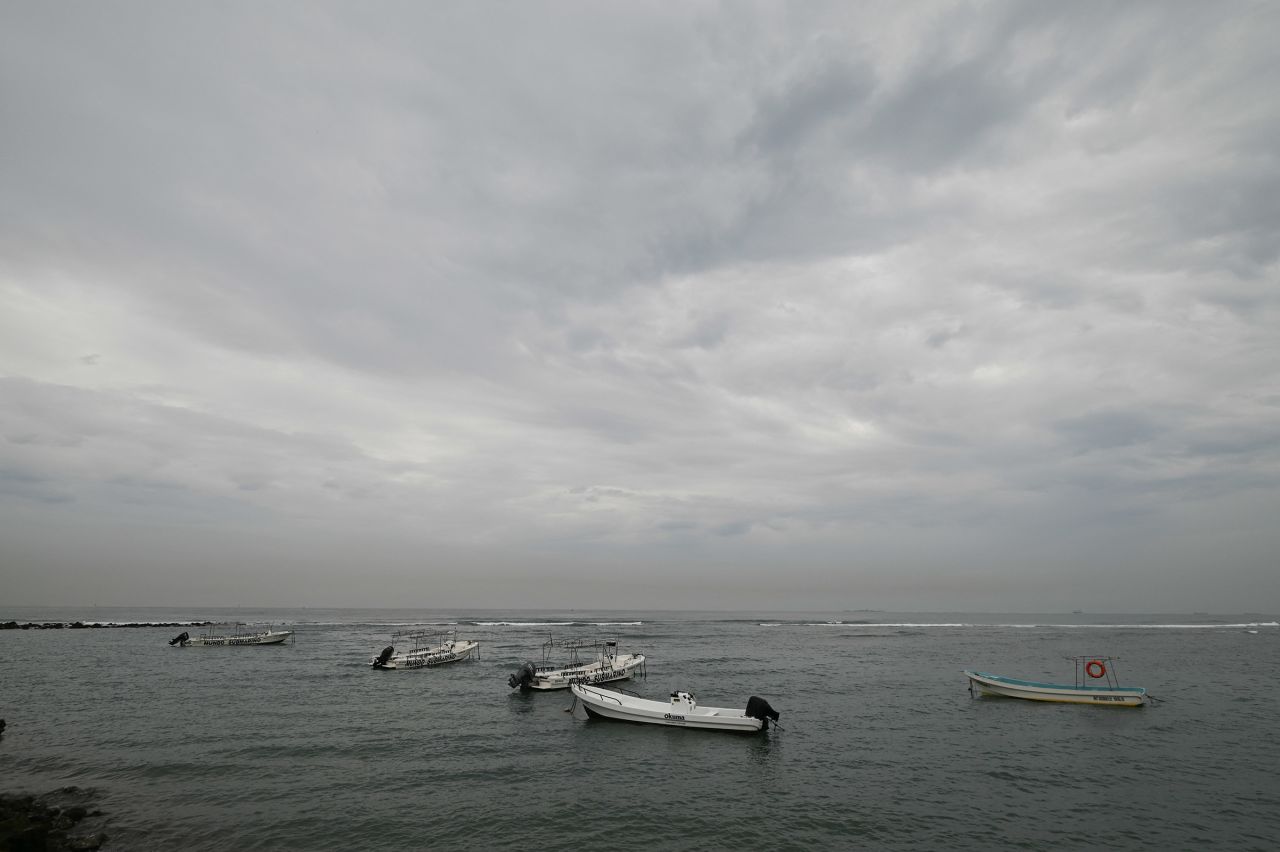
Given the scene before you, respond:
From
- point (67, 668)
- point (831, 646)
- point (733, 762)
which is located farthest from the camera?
point (831, 646)

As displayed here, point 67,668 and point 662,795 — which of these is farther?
point 67,668

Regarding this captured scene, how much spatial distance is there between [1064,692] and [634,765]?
36190mm

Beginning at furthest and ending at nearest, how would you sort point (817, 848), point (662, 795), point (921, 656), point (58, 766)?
1. point (921, 656)
2. point (58, 766)
3. point (662, 795)
4. point (817, 848)

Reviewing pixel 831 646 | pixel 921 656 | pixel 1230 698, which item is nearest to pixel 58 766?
pixel 1230 698

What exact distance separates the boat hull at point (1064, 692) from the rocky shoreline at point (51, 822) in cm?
5344

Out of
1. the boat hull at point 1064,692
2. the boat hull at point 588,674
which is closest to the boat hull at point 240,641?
the boat hull at point 588,674

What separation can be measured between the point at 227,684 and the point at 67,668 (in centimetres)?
2456

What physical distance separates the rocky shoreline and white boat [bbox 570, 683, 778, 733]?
24787 mm

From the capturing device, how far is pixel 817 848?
68.9ft

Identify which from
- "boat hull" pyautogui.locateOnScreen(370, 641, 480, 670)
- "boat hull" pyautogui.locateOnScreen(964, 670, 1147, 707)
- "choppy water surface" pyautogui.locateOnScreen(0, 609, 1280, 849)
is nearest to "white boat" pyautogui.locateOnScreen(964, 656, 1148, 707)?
"boat hull" pyautogui.locateOnScreen(964, 670, 1147, 707)

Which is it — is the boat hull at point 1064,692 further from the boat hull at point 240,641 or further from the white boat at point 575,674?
the boat hull at point 240,641

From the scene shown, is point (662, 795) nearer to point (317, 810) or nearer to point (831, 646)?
point (317, 810)

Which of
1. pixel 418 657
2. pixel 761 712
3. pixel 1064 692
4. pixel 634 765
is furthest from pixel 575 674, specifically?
pixel 1064 692

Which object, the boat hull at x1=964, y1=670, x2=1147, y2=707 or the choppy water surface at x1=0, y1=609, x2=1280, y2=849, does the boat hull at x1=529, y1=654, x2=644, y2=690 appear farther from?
the boat hull at x1=964, y1=670, x2=1147, y2=707
